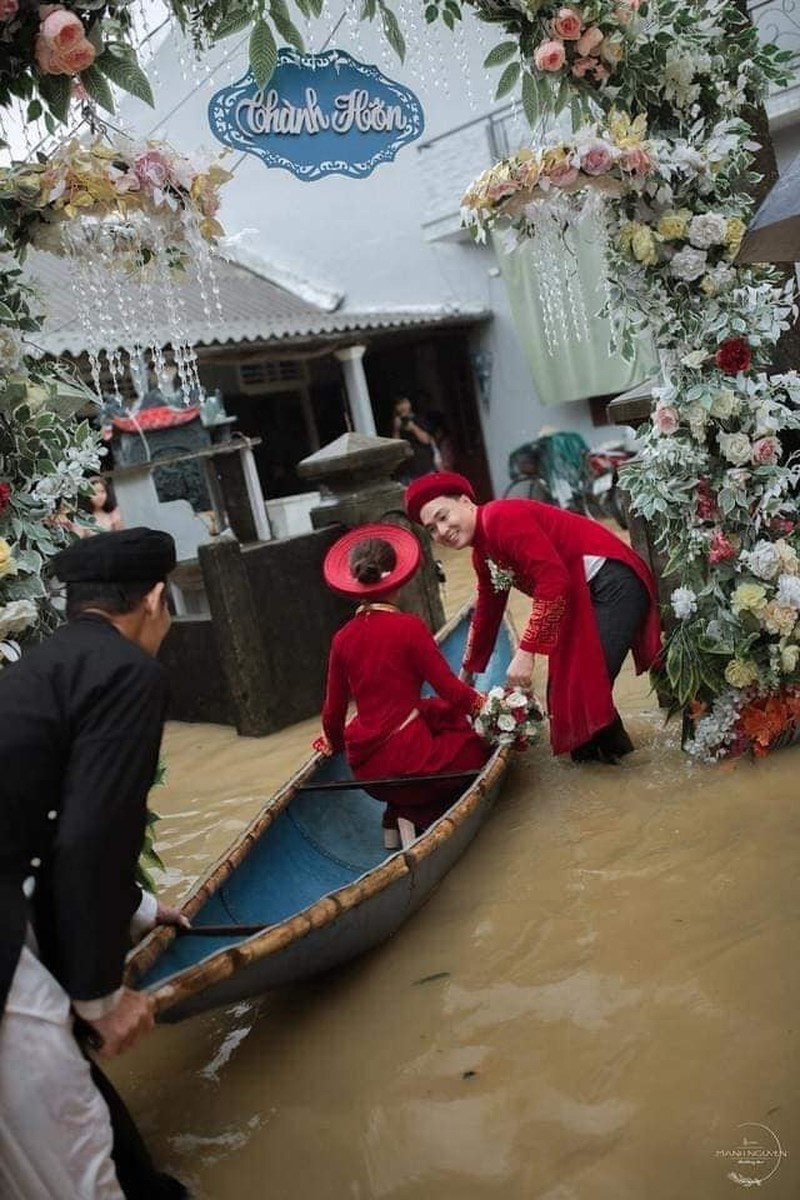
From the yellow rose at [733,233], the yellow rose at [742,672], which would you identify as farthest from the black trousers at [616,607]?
the yellow rose at [733,233]

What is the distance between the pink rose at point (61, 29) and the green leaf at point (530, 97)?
188 centimetres

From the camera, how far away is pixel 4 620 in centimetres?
309

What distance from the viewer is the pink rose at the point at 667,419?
13.9 feet

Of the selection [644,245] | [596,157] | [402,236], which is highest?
[402,236]

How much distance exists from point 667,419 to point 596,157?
1.07 meters

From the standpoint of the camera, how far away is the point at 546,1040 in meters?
2.67

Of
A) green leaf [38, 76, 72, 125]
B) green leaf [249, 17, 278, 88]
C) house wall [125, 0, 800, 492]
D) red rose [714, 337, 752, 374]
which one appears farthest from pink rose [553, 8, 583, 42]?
house wall [125, 0, 800, 492]

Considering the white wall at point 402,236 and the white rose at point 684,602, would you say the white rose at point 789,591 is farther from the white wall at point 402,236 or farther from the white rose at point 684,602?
the white wall at point 402,236

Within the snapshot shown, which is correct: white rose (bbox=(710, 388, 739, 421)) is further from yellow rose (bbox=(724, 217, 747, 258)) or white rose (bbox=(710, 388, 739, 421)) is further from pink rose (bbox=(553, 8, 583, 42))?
pink rose (bbox=(553, 8, 583, 42))

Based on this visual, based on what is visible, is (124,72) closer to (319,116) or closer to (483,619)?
(319,116)

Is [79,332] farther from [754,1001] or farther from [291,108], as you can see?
[754,1001]

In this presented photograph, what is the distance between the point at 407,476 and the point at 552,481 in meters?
2.51

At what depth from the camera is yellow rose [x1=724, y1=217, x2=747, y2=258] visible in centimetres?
411

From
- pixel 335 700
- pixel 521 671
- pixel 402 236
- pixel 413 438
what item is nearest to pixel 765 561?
pixel 521 671
